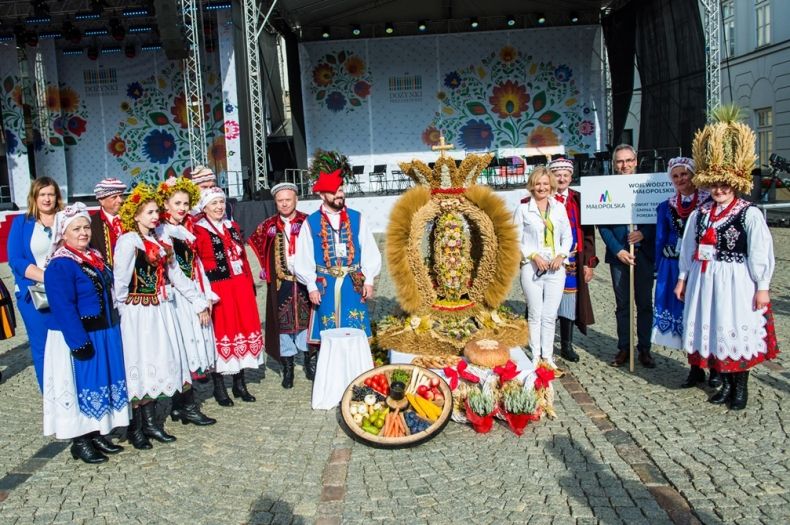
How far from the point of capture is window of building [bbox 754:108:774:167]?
839 inches

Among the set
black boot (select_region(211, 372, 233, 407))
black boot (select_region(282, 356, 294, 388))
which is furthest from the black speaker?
black boot (select_region(211, 372, 233, 407))

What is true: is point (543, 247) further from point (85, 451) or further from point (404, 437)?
point (85, 451)

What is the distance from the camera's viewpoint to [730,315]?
442cm

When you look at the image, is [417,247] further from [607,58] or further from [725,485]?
[607,58]

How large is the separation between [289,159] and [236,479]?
17349mm

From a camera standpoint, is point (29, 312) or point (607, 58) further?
point (607, 58)

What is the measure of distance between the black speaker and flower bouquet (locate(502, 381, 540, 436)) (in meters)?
12.0

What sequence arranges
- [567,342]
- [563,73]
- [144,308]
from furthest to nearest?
[563,73] < [567,342] < [144,308]

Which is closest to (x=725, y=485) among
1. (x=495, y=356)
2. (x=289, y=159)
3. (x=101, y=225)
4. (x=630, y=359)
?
(x=495, y=356)

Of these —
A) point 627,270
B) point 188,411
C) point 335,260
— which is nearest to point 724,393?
point 627,270

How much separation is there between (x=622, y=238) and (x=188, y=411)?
377cm

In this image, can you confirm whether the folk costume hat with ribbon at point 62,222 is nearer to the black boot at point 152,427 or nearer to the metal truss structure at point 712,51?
the black boot at point 152,427

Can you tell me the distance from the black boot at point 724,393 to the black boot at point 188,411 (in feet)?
11.8

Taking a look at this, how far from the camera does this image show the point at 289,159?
2041 centimetres
